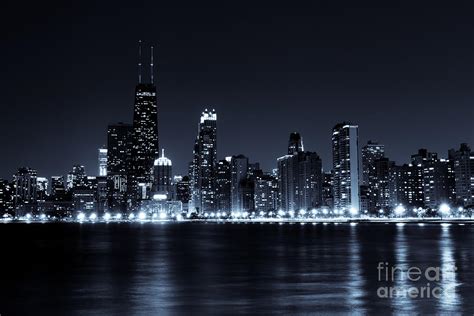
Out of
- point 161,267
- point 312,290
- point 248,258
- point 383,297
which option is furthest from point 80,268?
point 383,297

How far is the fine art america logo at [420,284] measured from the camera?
27.7 meters

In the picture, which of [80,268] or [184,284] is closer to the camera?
[184,284]

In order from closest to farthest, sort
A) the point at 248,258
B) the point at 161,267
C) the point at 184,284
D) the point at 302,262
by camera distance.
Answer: the point at 184,284, the point at 161,267, the point at 302,262, the point at 248,258

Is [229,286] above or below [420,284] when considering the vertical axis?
below

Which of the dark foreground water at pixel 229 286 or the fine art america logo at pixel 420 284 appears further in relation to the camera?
the fine art america logo at pixel 420 284

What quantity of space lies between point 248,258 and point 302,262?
763 centimetres

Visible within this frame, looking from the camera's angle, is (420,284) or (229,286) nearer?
(420,284)

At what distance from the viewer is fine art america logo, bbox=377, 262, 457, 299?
90.9ft

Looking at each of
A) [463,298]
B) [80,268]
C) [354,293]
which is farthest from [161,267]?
[463,298]

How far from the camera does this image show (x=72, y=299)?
28906 millimetres

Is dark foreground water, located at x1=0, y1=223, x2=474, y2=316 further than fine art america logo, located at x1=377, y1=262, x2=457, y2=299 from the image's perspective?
No

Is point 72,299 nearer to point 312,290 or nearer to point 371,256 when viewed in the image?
point 312,290

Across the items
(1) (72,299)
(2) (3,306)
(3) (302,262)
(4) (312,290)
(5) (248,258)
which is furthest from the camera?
(5) (248,258)

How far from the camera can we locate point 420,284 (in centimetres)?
3188
